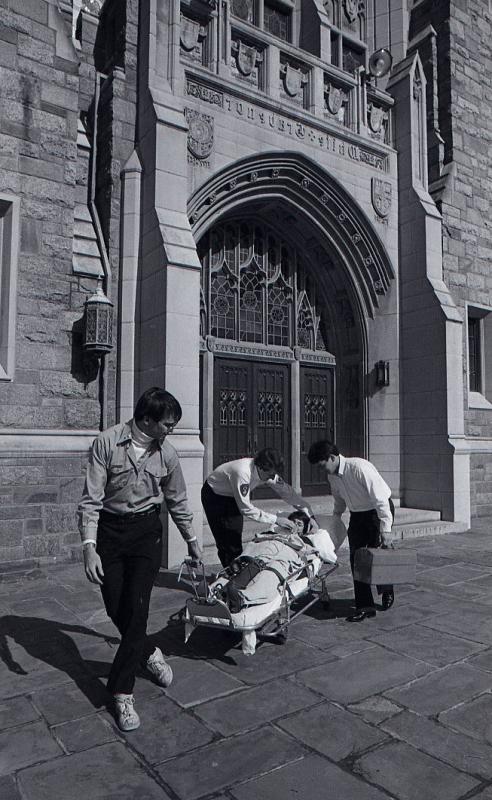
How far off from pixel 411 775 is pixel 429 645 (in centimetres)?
185

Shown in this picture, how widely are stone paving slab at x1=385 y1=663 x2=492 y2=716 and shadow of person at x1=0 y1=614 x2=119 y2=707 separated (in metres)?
1.78

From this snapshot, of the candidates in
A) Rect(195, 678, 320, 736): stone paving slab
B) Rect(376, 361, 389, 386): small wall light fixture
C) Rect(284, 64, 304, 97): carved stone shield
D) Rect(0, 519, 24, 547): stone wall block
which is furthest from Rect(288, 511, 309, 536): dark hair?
Rect(284, 64, 304, 97): carved stone shield

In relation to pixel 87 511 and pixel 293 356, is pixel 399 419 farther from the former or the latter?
pixel 87 511

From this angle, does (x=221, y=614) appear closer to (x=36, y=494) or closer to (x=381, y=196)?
(x=36, y=494)

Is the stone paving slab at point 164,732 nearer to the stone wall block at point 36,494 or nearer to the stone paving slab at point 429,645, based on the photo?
the stone paving slab at point 429,645

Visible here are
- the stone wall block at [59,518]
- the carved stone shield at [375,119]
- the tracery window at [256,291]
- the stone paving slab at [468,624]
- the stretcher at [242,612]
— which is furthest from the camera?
the carved stone shield at [375,119]

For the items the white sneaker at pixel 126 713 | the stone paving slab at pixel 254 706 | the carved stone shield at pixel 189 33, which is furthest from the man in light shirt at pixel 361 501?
the carved stone shield at pixel 189 33

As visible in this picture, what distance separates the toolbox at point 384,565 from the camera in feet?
15.8

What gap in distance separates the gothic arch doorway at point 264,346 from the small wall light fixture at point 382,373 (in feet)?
3.27

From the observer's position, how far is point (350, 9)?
480 inches

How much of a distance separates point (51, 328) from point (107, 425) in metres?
1.40

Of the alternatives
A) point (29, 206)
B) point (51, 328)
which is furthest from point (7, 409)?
point (29, 206)

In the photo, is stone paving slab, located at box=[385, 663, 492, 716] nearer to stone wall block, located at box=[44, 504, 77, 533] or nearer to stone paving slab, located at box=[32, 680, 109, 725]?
stone paving slab, located at box=[32, 680, 109, 725]

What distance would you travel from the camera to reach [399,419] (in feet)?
34.7
